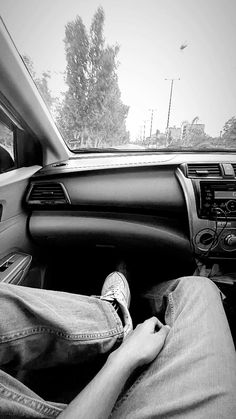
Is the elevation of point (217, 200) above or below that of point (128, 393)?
above

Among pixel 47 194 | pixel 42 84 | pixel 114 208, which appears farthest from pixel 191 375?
pixel 42 84

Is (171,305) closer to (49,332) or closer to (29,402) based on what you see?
(49,332)

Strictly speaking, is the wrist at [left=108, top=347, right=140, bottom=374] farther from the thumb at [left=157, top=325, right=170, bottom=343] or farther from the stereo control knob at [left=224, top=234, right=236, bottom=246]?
the stereo control knob at [left=224, top=234, right=236, bottom=246]

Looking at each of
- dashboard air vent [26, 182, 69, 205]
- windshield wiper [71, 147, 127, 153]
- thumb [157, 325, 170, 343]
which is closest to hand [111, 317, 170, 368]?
thumb [157, 325, 170, 343]

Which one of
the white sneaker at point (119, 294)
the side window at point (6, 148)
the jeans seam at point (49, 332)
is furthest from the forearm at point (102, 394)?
the side window at point (6, 148)

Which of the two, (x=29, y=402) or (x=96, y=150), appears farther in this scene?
(x=96, y=150)

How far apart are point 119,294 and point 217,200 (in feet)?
2.69

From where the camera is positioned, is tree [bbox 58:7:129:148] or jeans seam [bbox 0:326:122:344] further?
tree [bbox 58:7:129:148]

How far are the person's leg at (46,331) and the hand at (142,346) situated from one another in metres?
0.08

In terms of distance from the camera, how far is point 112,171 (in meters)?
1.65

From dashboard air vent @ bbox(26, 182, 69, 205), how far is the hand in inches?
40.1

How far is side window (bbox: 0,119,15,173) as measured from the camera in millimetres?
1579

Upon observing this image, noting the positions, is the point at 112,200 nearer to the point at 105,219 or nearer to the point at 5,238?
the point at 105,219

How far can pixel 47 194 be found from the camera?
5.51 ft
